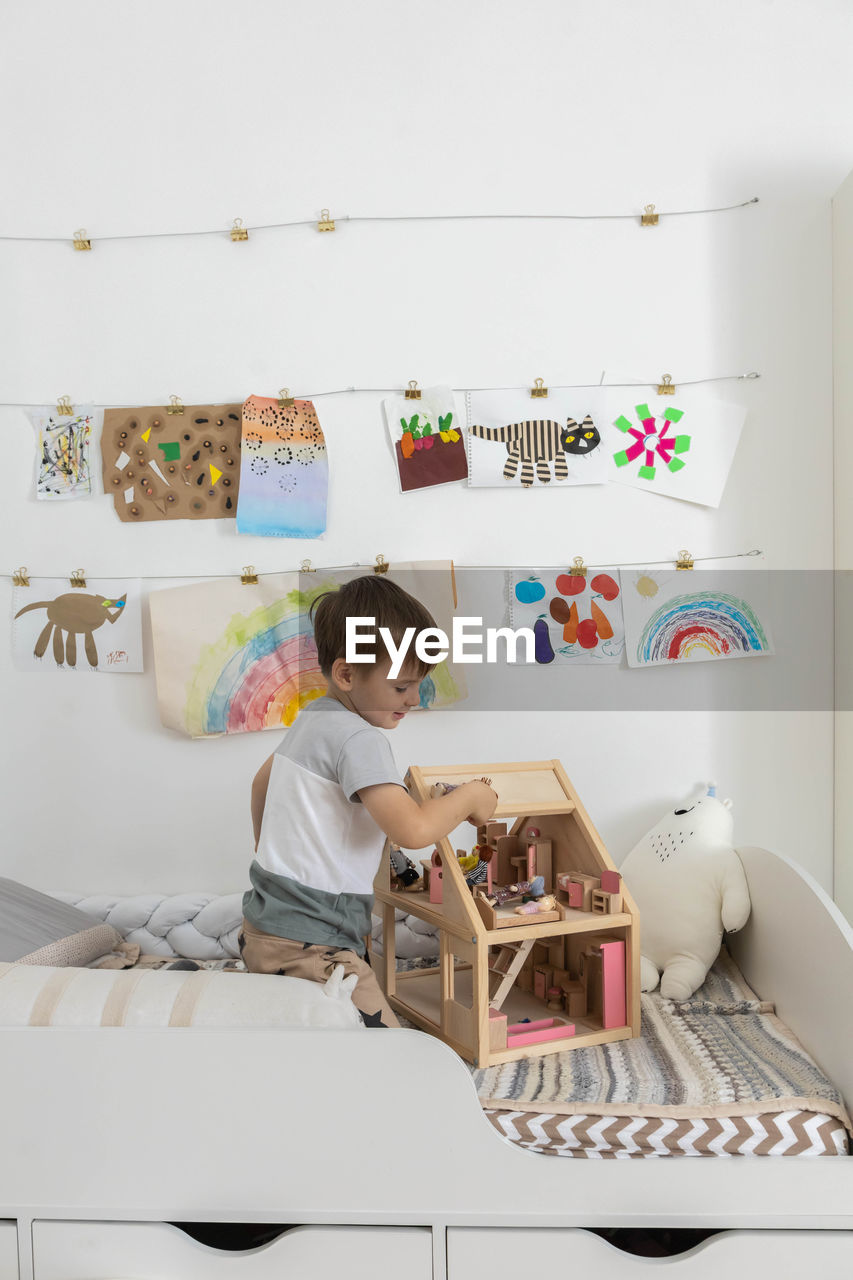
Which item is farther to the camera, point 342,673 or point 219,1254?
point 342,673

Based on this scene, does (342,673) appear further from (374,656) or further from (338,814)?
(338,814)

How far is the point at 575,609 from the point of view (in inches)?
64.8

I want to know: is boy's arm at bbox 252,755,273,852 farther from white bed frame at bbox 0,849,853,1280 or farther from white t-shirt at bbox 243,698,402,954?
white bed frame at bbox 0,849,853,1280

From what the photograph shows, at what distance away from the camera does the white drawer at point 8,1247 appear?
1003mm

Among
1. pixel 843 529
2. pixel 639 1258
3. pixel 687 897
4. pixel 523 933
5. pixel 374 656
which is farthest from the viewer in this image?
pixel 843 529

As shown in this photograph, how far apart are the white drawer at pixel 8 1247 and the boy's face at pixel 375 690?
26.7 inches

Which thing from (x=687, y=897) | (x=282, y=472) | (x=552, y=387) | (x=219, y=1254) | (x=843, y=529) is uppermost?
(x=552, y=387)

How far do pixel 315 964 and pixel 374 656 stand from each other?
0.39m

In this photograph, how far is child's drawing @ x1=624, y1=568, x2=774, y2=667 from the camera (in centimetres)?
163

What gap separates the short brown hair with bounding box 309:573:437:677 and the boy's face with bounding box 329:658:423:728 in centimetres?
1

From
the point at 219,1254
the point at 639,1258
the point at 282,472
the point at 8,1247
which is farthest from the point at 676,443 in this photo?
the point at 8,1247

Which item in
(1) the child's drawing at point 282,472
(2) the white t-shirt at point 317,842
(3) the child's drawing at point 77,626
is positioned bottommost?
(2) the white t-shirt at point 317,842

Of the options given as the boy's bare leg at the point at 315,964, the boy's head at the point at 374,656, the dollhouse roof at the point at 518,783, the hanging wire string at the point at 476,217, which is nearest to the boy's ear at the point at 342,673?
the boy's head at the point at 374,656

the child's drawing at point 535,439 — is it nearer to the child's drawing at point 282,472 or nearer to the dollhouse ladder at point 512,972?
the child's drawing at point 282,472
